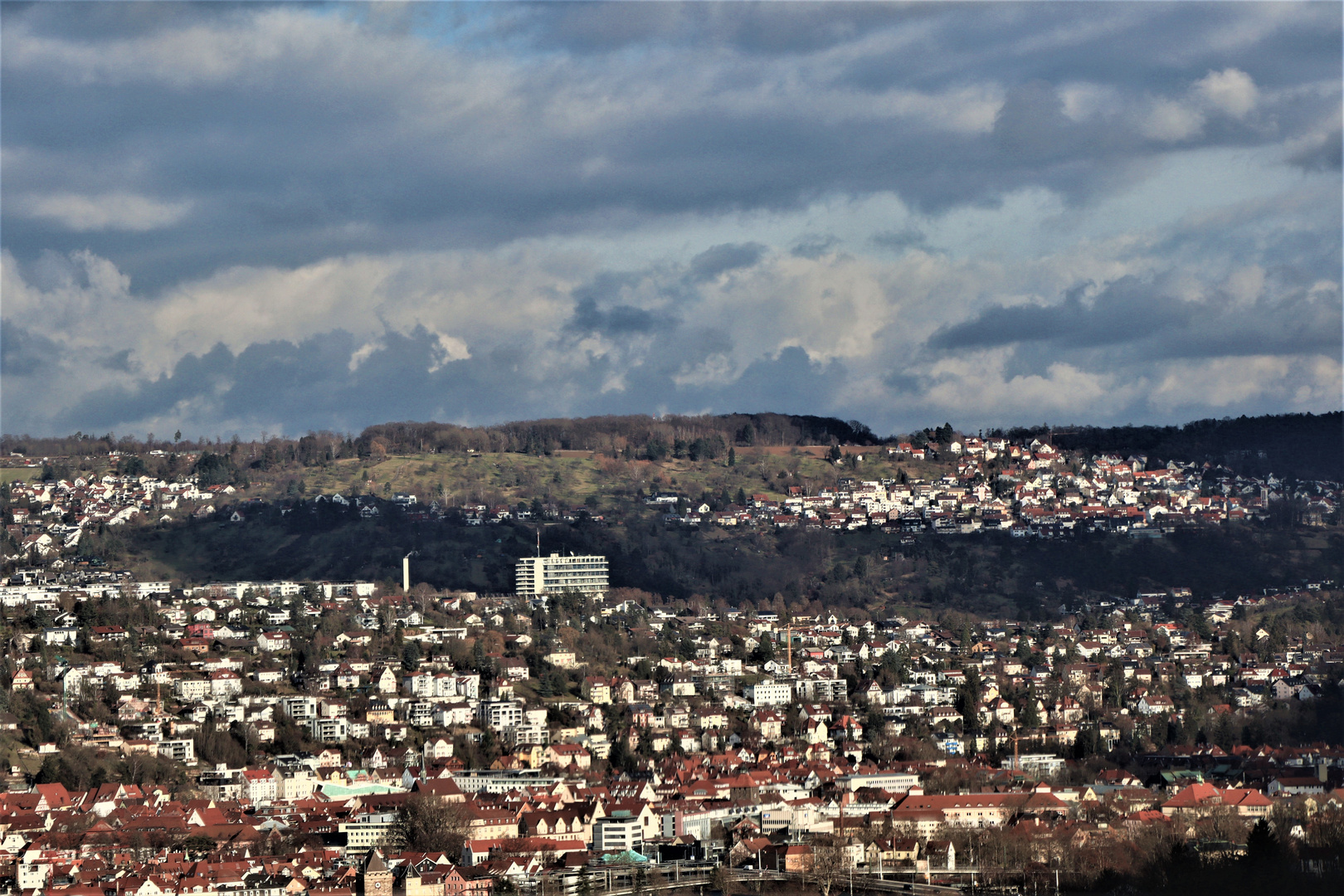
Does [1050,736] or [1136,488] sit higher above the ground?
[1136,488]

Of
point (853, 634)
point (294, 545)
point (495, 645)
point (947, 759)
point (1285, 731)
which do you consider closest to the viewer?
point (1285, 731)

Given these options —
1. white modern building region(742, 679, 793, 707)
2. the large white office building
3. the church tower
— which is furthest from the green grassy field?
the church tower

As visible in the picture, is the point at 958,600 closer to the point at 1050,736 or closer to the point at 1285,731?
the point at 1050,736

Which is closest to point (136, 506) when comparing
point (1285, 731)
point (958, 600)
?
point (958, 600)

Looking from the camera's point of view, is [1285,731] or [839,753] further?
[839,753]

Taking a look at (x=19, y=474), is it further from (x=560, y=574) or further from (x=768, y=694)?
(x=768, y=694)

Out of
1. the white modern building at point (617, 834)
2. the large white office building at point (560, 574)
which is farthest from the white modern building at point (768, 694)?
the large white office building at point (560, 574)

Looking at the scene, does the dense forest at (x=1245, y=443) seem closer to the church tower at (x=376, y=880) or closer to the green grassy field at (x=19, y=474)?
the green grassy field at (x=19, y=474)

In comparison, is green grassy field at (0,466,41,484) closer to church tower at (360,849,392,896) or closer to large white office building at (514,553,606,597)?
large white office building at (514,553,606,597)
